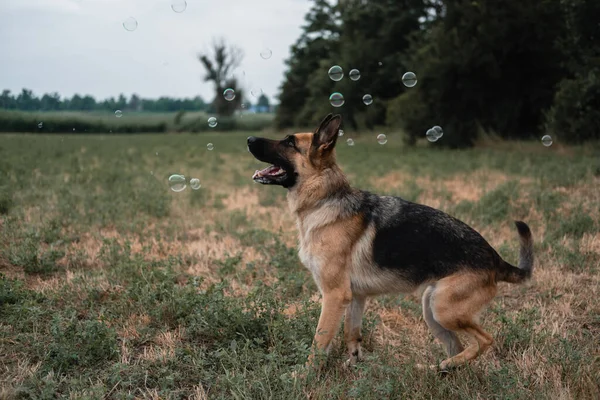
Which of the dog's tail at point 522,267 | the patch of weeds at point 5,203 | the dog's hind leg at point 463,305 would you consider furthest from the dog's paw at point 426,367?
the patch of weeds at point 5,203

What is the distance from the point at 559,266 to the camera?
6590mm

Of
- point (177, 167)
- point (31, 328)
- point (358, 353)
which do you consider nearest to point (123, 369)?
point (31, 328)

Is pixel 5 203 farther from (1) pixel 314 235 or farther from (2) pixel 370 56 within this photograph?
(2) pixel 370 56

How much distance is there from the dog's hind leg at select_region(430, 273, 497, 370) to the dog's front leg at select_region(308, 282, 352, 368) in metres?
0.69

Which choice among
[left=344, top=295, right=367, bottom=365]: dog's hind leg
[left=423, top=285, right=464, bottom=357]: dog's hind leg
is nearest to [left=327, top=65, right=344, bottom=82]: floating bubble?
[left=344, top=295, right=367, bottom=365]: dog's hind leg

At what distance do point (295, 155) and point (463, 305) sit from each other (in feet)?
6.31

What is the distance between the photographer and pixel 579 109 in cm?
1644

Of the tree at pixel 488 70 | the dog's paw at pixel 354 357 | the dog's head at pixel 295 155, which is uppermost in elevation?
the tree at pixel 488 70

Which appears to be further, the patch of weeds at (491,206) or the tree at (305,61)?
the tree at (305,61)

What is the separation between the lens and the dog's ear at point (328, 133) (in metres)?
4.63

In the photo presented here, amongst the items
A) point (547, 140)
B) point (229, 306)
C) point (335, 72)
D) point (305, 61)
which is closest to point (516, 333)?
point (229, 306)

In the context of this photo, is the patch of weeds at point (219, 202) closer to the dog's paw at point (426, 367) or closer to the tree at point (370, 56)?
the dog's paw at point (426, 367)

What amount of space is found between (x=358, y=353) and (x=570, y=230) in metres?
4.96

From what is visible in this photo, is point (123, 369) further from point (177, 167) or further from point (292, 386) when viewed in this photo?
point (177, 167)
